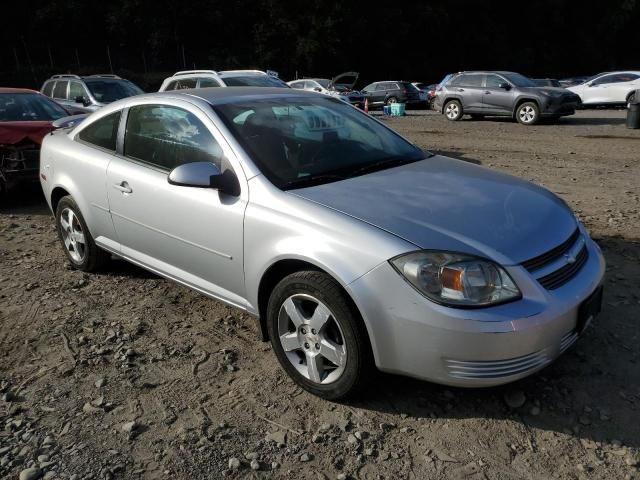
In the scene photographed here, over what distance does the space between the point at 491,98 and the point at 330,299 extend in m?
16.7

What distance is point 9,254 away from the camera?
5789 mm

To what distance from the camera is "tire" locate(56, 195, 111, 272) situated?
15.8ft

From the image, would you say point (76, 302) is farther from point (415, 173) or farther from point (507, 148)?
point (507, 148)

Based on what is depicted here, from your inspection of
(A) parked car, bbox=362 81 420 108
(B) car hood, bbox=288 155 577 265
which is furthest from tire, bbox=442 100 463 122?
Answer: (B) car hood, bbox=288 155 577 265

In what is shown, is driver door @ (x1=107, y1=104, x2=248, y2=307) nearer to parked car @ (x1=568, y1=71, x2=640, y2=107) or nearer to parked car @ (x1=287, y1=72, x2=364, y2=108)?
parked car @ (x1=287, y1=72, x2=364, y2=108)

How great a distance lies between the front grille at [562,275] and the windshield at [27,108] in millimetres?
7825

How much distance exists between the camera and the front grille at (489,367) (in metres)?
2.66

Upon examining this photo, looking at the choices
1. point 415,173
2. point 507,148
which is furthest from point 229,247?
point 507,148

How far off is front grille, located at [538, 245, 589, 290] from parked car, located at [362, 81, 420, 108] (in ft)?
79.7

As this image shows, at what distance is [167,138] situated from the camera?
4004 mm

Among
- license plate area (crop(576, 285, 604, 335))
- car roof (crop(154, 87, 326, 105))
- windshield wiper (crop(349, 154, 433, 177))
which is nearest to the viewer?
license plate area (crop(576, 285, 604, 335))

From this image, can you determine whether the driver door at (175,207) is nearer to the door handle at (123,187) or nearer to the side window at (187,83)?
the door handle at (123,187)

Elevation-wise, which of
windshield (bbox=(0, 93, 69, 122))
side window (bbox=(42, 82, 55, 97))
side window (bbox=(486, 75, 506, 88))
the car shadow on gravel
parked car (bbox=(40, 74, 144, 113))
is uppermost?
windshield (bbox=(0, 93, 69, 122))

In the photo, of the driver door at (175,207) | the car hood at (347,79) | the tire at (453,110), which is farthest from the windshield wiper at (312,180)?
the tire at (453,110)
